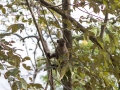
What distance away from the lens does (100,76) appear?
0.64 metres

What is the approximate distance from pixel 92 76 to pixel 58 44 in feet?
0.78

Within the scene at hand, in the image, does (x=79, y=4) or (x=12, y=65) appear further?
(x=79, y=4)

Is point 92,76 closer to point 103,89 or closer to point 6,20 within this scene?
point 103,89

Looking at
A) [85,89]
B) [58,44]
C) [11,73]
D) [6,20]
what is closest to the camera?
[11,73]

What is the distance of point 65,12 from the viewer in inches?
33.0

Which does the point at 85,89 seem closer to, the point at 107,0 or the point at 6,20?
the point at 107,0

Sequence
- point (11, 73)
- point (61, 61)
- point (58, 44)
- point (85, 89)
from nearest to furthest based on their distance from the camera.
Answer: point (11, 73), point (61, 61), point (85, 89), point (58, 44)

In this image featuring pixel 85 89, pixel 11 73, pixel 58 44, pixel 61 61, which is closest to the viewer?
pixel 11 73

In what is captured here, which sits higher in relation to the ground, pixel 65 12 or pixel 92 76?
pixel 65 12

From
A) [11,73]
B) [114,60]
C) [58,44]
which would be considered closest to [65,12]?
[58,44]

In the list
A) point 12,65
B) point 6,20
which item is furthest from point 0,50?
point 6,20

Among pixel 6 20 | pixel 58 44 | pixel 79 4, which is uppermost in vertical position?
pixel 79 4

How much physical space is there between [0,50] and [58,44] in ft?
0.87

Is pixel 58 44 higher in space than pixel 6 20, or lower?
higher
